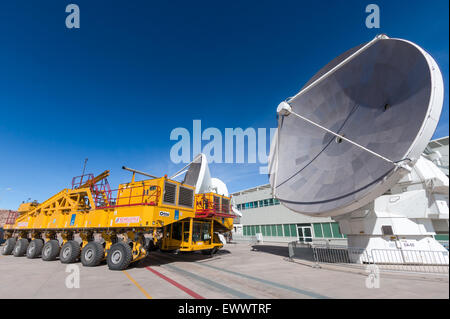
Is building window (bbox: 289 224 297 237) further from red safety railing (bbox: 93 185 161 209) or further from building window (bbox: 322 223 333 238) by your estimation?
red safety railing (bbox: 93 185 161 209)

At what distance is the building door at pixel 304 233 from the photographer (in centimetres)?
2658

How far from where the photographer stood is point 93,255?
11320 millimetres

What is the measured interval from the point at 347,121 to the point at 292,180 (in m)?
4.61

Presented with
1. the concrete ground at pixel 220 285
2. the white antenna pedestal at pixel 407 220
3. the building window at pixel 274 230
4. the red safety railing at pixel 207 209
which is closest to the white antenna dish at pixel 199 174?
the red safety railing at pixel 207 209

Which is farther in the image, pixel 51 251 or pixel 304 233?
pixel 304 233

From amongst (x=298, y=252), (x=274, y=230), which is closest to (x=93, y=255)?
(x=298, y=252)

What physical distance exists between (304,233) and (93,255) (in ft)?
78.0

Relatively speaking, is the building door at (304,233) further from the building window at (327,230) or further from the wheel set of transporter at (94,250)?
the wheel set of transporter at (94,250)

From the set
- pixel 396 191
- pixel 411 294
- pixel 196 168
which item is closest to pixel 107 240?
pixel 196 168

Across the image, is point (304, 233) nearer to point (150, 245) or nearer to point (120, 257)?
point (150, 245)

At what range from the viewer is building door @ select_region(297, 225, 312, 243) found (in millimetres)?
26578

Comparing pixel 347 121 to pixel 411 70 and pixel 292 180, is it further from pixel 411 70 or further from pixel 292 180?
pixel 292 180

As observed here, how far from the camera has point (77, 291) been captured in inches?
266

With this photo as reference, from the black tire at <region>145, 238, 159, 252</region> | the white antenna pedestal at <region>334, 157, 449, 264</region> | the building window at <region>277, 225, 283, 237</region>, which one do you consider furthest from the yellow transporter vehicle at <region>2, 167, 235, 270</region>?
the building window at <region>277, 225, 283, 237</region>
